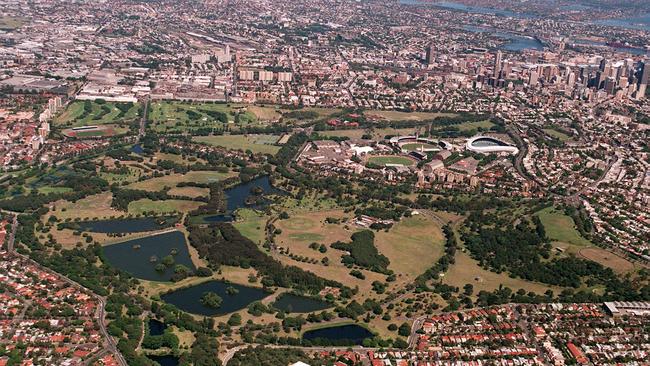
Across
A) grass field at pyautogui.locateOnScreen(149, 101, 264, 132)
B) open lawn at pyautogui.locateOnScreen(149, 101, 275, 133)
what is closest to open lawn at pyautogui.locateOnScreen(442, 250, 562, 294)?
open lawn at pyautogui.locateOnScreen(149, 101, 275, 133)

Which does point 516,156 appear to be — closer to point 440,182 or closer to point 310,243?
point 440,182

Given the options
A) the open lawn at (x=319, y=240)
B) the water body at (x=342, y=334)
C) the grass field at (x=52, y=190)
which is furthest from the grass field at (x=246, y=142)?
the water body at (x=342, y=334)

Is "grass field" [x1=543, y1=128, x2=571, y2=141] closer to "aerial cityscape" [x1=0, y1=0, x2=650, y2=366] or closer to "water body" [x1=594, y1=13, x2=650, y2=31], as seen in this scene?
"aerial cityscape" [x1=0, y1=0, x2=650, y2=366]

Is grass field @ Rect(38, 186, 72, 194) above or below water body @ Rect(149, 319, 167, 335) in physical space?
below

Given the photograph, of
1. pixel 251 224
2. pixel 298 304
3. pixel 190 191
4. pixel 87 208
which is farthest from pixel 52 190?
pixel 298 304

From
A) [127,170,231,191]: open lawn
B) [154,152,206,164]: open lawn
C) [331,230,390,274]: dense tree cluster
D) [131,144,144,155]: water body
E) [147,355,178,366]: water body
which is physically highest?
[331,230,390,274]: dense tree cluster
